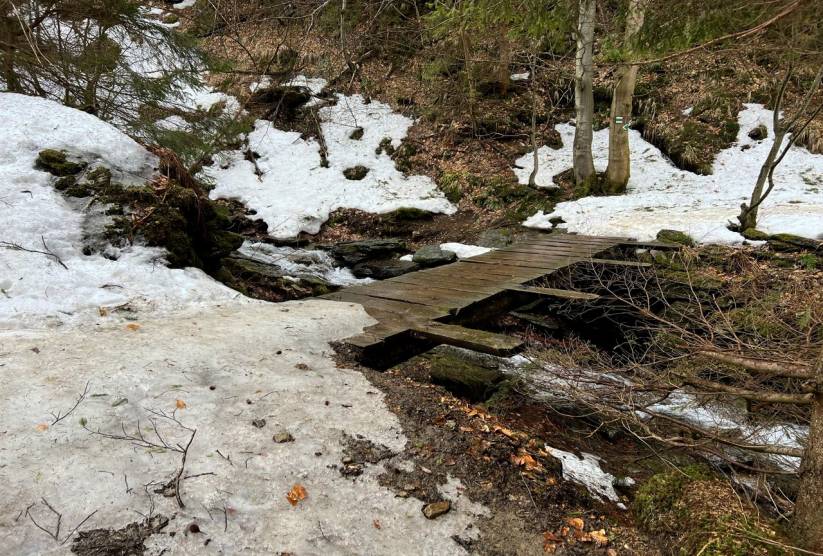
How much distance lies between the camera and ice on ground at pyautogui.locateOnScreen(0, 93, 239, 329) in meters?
3.91

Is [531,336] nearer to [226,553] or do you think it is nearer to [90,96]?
[226,553]

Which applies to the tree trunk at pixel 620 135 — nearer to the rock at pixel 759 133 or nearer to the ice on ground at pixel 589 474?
the rock at pixel 759 133

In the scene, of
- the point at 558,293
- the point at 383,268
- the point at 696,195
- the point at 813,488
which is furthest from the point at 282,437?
the point at 696,195

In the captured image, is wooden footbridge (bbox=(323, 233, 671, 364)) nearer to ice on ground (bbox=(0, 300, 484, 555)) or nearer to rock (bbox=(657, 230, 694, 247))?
rock (bbox=(657, 230, 694, 247))

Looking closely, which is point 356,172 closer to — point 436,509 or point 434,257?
point 434,257

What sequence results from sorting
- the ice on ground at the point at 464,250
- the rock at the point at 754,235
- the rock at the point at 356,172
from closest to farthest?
1. the rock at the point at 754,235
2. the ice on ground at the point at 464,250
3. the rock at the point at 356,172

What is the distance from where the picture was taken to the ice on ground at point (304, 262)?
898 centimetres

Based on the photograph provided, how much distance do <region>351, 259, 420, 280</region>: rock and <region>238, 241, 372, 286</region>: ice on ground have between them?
0.15m

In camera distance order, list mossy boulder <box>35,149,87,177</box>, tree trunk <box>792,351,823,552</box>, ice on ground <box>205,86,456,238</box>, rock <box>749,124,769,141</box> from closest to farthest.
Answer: tree trunk <box>792,351,823,552</box>
mossy boulder <box>35,149,87,177</box>
rock <box>749,124,769,141</box>
ice on ground <box>205,86,456,238</box>

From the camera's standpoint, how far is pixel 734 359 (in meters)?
2.02

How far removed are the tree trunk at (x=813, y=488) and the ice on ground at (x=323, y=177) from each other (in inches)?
439

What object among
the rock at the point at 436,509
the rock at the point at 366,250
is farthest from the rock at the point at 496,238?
the rock at the point at 436,509

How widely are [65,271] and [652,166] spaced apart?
44.2ft

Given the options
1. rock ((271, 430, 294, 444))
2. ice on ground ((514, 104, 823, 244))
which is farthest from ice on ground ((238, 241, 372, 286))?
rock ((271, 430, 294, 444))
